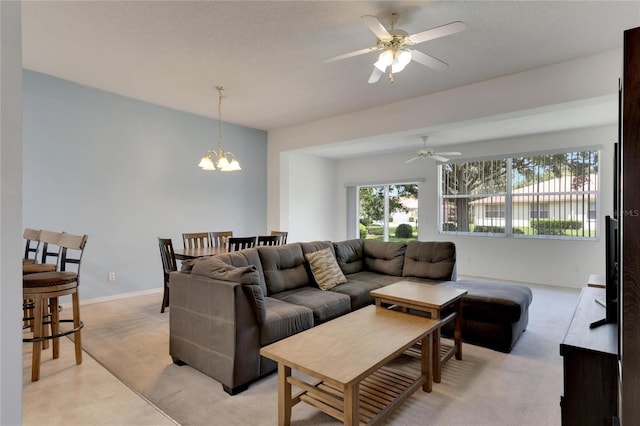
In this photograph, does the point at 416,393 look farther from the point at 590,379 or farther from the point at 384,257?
the point at 384,257

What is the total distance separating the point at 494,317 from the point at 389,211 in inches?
200

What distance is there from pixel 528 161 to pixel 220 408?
6.18 meters

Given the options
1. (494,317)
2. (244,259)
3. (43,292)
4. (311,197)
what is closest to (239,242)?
(244,259)

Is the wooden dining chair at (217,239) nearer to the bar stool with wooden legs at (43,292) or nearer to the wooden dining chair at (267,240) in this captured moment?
the wooden dining chair at (267,240)

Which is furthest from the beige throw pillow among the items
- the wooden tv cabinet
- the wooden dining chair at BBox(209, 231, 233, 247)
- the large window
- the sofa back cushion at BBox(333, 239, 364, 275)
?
the large window

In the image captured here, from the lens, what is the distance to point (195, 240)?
447 cm

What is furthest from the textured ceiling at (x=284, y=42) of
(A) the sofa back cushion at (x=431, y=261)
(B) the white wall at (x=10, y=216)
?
(A) the sofa back cushion at (x=431, y=261)

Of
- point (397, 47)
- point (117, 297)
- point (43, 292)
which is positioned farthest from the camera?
point (117, 297)

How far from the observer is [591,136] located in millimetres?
5160

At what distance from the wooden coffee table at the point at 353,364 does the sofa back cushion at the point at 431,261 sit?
153cm

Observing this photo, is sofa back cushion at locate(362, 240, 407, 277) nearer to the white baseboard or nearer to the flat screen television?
the flat screen television

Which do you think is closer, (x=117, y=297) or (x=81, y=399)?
(x=81, y=399)

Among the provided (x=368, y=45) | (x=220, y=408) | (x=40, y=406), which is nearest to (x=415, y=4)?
(x=368, y=45)

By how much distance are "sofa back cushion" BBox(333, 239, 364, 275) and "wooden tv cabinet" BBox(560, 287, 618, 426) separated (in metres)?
2.76
